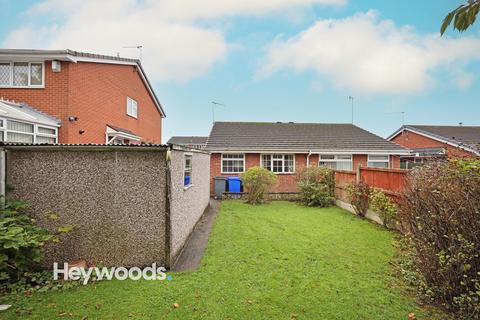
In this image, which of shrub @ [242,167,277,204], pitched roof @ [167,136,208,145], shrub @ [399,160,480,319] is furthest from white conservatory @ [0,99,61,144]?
pitched roof @ [167,136,208,145]

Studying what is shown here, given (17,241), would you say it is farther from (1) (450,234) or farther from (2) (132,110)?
(2) (132,110)

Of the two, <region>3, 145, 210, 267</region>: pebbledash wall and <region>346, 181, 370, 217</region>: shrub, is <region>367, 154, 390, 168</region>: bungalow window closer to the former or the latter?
<region>346, 181, 370, 217</region>: shrub

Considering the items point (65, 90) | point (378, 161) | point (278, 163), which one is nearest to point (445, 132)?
point (378, 161)

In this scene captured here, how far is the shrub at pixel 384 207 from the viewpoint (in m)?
8.38

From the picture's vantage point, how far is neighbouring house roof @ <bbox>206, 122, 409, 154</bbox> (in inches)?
676

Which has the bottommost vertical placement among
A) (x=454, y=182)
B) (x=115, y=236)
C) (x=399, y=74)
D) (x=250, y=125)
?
(x=115, y=236)

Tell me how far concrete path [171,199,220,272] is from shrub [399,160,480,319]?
418 cm

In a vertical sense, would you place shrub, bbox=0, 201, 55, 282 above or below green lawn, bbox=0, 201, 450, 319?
above

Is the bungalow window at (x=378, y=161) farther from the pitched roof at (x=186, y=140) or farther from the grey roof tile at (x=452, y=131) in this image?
the pitched roof at (x=186, y=140)

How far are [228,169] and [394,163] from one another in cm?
1133

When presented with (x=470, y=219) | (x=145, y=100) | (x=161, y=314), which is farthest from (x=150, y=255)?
(x=145, y=100)

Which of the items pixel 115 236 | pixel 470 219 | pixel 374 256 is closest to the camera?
pixel 470 219

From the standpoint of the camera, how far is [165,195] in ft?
17.7

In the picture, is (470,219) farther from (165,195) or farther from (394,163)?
(394,163)
